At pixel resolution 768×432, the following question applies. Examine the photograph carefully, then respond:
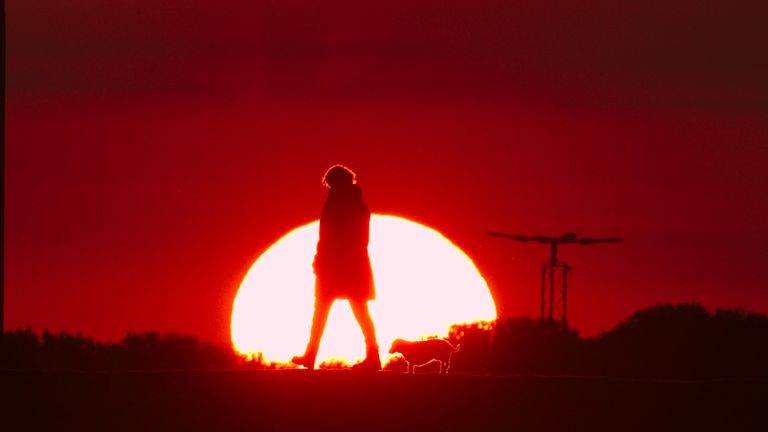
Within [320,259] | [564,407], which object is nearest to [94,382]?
[320,259]

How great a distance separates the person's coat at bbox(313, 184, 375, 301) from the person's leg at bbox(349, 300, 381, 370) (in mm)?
128

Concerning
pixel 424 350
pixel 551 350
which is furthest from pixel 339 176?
pixel 551 350

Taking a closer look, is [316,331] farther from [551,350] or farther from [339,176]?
[551,350]

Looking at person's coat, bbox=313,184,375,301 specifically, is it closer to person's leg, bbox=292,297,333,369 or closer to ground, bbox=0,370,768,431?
person's leg, bbox=292,297,333,369

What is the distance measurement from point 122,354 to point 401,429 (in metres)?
30.9

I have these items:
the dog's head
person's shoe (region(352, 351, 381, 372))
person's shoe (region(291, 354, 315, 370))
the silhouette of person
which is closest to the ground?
person's shoe (region(352, 351, 381, 372))

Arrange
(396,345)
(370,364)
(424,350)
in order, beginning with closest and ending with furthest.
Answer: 1. (370,364)
2. (424,350)
3. (396,345)

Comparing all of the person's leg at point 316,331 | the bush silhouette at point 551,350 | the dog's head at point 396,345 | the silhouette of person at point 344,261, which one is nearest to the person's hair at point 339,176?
the silhouette of person at point 344,261

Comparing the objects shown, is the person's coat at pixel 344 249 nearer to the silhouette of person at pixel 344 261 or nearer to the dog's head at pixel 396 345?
the silhouette of person at pixel 344 261

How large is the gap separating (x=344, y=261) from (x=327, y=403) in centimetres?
188

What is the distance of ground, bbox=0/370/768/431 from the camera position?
2716 cm

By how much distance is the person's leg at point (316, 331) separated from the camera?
93.0 ft

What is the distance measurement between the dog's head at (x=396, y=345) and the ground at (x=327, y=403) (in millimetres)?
2320

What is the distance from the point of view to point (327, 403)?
27.1 m
